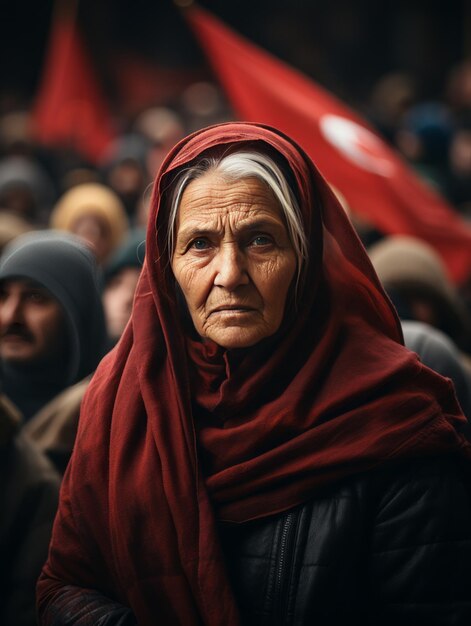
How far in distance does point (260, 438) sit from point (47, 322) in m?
1.78

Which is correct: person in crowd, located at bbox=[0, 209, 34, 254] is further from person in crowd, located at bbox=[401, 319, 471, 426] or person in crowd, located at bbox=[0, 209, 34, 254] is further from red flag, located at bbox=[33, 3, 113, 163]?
red flag, located at bbox=[33, 3, 113, 163]

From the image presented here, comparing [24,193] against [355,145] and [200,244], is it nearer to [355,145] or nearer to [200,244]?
[355,145]

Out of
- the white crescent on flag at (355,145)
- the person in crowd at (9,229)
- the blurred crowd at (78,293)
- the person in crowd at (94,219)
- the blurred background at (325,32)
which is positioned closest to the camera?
the blurred crowd at (78,293)

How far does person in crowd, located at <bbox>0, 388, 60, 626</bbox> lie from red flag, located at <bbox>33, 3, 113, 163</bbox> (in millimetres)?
7256

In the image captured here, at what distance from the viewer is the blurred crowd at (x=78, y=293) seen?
10.9 feet

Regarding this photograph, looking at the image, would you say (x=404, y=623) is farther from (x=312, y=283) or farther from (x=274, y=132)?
(x=274, y=132)

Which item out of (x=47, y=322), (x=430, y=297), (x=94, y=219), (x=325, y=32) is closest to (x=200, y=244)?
(x=47, y=322)

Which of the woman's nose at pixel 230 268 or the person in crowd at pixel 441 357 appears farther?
the person in crowd at pixel 441 357

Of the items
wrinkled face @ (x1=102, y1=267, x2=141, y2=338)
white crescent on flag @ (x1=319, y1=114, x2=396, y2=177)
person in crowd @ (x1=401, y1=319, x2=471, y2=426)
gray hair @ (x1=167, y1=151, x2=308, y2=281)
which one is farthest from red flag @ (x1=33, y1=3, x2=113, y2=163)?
gray hair @ (x1=167, y1=151, x2=308, y2=281)

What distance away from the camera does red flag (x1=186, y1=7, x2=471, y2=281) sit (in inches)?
246

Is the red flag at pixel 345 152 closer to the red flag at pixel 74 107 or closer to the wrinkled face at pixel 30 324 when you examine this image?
the wrinkled face at pixel 30 324

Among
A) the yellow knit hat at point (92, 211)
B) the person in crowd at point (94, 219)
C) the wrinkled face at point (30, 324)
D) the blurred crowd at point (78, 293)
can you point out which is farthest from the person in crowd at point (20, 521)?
the yellow knit hat at point (92, 211)

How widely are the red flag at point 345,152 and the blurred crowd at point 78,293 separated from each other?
0.27 m

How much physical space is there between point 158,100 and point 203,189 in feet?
39.4
